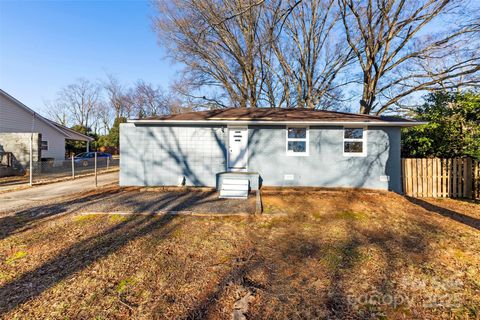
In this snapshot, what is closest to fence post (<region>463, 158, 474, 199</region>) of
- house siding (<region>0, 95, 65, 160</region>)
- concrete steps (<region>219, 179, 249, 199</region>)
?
concrete steps (<region>219, 179, 249, 199</region>)

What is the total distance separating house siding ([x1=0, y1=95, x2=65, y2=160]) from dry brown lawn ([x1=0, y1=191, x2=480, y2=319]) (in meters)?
15.4

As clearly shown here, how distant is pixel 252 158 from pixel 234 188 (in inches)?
62.3

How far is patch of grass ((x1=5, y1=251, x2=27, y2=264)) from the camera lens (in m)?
3.36

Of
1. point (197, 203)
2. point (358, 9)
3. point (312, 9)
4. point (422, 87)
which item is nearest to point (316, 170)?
point (197, 203)

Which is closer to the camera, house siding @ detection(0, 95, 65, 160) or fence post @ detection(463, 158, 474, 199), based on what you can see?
fence post @ detection(463, 158, 474, 199)

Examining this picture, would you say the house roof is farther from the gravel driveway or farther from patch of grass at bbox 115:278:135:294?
patch of grass at bbox 115:278:135:294

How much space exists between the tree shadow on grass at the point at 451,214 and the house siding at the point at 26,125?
957 inches

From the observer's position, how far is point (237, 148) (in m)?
8.68

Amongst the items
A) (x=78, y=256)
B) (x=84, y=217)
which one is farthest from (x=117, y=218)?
(x=78, y=256)

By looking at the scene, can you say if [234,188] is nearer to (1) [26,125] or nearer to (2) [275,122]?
(2) [275,122]

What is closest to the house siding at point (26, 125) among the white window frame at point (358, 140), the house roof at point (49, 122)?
the house roof at point (49, 122)

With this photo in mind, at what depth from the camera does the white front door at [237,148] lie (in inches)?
340

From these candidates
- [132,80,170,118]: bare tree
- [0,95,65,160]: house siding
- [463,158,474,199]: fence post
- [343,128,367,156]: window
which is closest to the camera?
[463,158,474,199]: fence post

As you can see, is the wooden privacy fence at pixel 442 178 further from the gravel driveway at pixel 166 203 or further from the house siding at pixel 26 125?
the house siding at pixel 26 125
